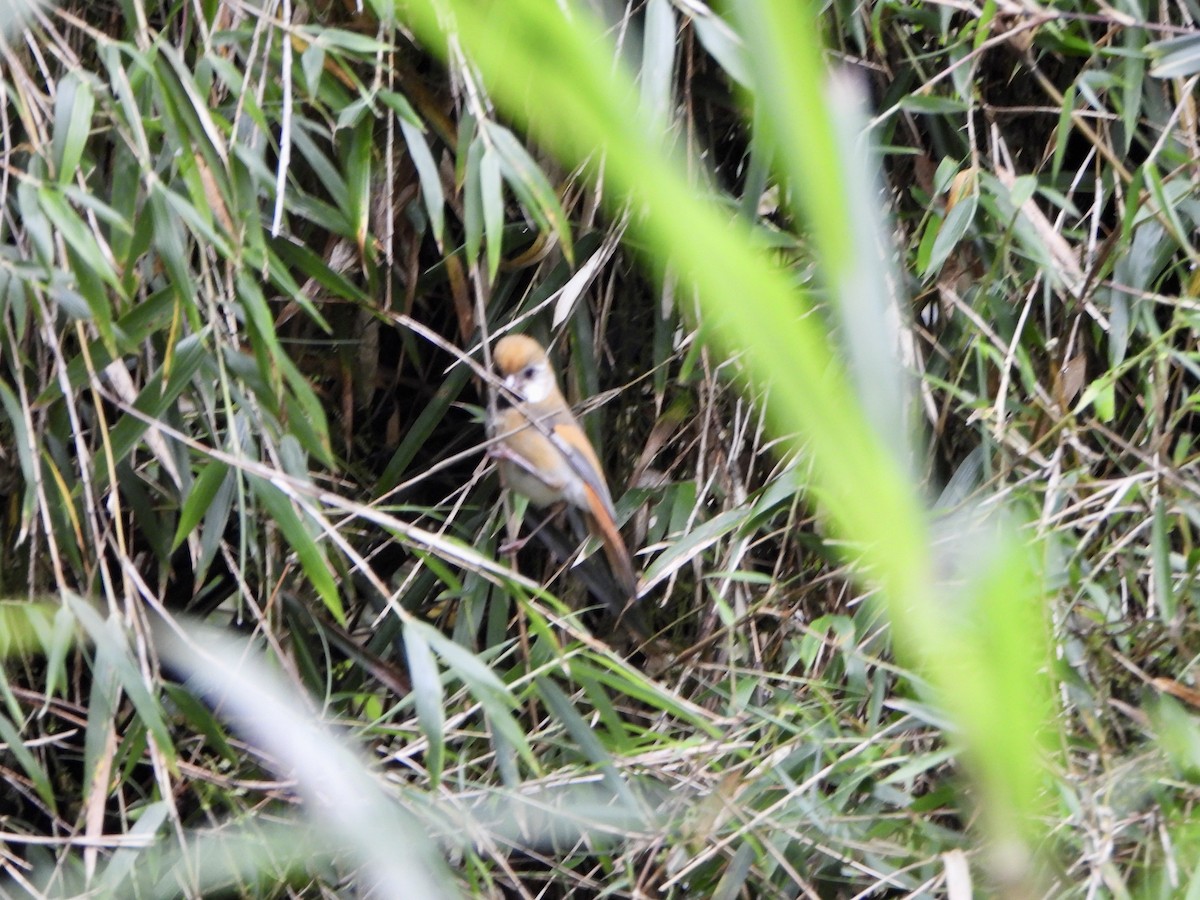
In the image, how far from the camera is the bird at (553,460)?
2.24 m

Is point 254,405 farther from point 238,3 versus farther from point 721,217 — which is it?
point 721,217

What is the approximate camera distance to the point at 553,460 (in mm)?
2326

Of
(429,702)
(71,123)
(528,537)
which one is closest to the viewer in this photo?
(429,702)

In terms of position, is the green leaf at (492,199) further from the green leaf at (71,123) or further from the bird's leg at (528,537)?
the bird's leg at (528,537)

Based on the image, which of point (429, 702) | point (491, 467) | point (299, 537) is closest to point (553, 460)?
point (491, 467)

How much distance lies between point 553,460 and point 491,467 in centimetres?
13

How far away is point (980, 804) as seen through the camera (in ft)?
1.00

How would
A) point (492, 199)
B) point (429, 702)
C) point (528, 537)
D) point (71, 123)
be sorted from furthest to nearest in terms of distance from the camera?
point (528, 537), point (492, 199), point (71, 123), point (429, 702)

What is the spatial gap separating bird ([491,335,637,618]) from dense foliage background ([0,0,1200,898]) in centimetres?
5

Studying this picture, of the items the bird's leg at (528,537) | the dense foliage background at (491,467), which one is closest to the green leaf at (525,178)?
the dense foliage background at (491,467)

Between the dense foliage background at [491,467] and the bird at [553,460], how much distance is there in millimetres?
53

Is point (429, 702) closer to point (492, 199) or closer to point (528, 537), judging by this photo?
point (492, 199)

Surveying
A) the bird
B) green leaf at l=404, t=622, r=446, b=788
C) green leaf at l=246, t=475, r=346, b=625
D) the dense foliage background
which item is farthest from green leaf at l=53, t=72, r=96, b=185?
the bird

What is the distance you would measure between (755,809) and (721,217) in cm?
176
